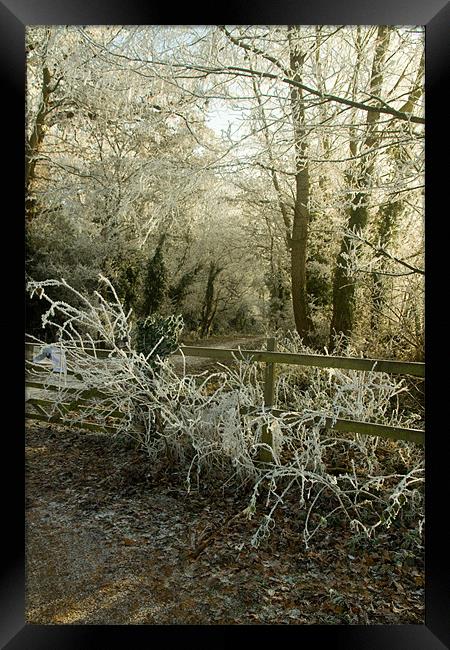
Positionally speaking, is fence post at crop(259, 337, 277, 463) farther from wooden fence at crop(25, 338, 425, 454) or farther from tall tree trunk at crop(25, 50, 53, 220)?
tall tree trunk at crop(25, 50, 53, 220)

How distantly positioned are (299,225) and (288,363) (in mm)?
719

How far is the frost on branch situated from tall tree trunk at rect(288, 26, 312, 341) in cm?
13

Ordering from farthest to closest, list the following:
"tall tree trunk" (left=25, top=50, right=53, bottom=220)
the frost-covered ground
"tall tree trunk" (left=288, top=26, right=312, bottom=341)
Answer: "tall tree trunk" (left=25, top=50, right=53, bottom=220)
"tall tree trunk" (left=288, top=26, right=312, bottom=341)
the frost-covered ground

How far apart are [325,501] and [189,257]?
136cm

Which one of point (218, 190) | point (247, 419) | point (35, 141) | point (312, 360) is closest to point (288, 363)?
point (312, 360)

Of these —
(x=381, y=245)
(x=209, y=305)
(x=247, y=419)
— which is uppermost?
(x=381, y=245)

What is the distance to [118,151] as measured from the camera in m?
2.55

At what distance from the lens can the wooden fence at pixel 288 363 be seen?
7.06 ft

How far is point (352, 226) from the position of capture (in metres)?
2.54

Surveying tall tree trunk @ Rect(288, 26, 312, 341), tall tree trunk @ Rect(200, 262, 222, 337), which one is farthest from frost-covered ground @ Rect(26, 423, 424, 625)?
tall tree trunk @ Rect(288, 26, 312, 341)

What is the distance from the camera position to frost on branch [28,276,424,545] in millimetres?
2225

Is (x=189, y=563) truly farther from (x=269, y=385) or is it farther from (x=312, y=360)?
(x=312, y=360)
